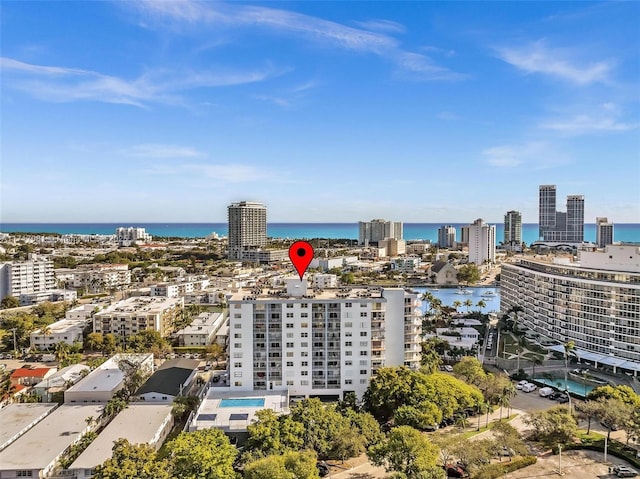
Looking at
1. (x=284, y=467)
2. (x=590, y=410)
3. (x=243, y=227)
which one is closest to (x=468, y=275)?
(x=243, y=227)

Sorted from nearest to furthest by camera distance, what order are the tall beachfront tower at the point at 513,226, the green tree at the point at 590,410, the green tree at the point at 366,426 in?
1. the green tree at the point at 366,426
2. the green tree at the point at 590,410
3. the tall beachfront tower at the point at 513,226

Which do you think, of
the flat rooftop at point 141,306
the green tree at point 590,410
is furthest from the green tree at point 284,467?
the flat rooftop at point 141,306

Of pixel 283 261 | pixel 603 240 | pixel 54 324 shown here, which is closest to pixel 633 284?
pixel 54 324

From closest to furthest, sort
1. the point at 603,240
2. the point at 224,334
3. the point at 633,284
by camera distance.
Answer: the point at 633,284 < the point at 224,334 < the point at 603,240

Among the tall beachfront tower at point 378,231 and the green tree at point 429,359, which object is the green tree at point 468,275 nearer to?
the green tree at point 429,359

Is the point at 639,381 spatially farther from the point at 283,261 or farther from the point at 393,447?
the point at 283,261

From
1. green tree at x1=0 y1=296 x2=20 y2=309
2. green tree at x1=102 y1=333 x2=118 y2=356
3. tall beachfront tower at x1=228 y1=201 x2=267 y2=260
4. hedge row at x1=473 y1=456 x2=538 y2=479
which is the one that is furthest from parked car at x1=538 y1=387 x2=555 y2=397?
tall beachfront tower at x1=228 y1=201 x2=267 y2=260
